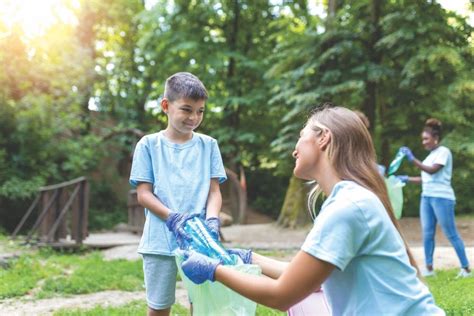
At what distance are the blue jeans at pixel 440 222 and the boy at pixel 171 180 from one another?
11.8 feet

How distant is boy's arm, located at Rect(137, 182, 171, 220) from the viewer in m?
2.60

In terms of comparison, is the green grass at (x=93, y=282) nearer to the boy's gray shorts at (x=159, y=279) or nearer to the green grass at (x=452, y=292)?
the green grass at (x=452, y=292)

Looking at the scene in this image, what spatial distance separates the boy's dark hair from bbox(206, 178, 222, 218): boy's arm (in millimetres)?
464

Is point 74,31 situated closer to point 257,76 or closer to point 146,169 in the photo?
point 257,76

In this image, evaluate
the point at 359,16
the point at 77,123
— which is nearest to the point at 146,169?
the point at 359,16

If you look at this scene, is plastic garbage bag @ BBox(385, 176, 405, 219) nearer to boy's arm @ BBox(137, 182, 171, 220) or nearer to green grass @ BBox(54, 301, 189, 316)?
green grass @ BBox(54, 301, 189, 316)

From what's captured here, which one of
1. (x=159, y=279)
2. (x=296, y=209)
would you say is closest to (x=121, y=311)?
(x=159, y=279)

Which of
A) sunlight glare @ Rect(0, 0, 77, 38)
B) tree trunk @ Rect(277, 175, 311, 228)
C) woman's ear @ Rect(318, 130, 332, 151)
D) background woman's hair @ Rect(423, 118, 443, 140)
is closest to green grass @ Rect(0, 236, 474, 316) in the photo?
background woman's hair @ Rect(423, 118, 443, 140)

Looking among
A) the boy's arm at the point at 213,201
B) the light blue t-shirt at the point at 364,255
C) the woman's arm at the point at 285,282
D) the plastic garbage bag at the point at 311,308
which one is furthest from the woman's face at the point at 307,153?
the boy's arm at the point at 213,201

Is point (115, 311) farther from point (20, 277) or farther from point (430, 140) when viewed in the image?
point (430, 140)

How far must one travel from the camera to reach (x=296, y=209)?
1219 centimetres

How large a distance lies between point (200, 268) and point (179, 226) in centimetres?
53

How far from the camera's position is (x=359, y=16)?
12180 mm

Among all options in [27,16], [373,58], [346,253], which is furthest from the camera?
[27,16]
